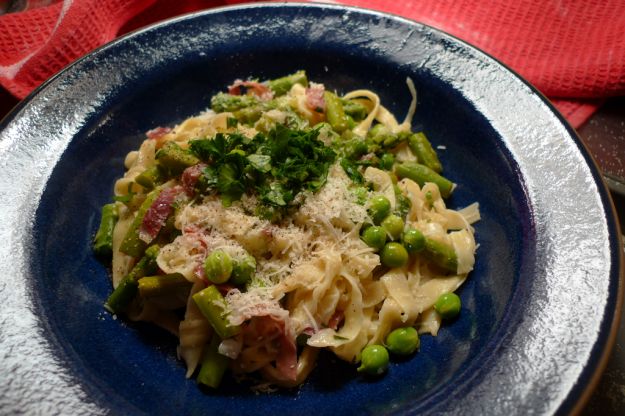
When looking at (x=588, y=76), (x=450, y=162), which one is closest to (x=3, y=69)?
(x=450, y=162)

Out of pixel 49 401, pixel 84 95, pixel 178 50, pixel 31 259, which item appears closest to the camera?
pixel 49 401

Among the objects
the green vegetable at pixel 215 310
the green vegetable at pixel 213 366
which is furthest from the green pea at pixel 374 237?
the green vegetable at pixel 213 366

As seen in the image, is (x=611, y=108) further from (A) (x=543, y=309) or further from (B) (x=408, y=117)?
(A) (x=543, y=309)

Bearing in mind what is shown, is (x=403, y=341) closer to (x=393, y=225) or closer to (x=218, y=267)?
(x=393, y=225)

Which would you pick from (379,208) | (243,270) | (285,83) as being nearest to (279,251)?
(243,270)

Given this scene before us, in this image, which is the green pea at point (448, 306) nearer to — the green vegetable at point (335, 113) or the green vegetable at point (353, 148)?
the green vegetable at point (353, 148)
